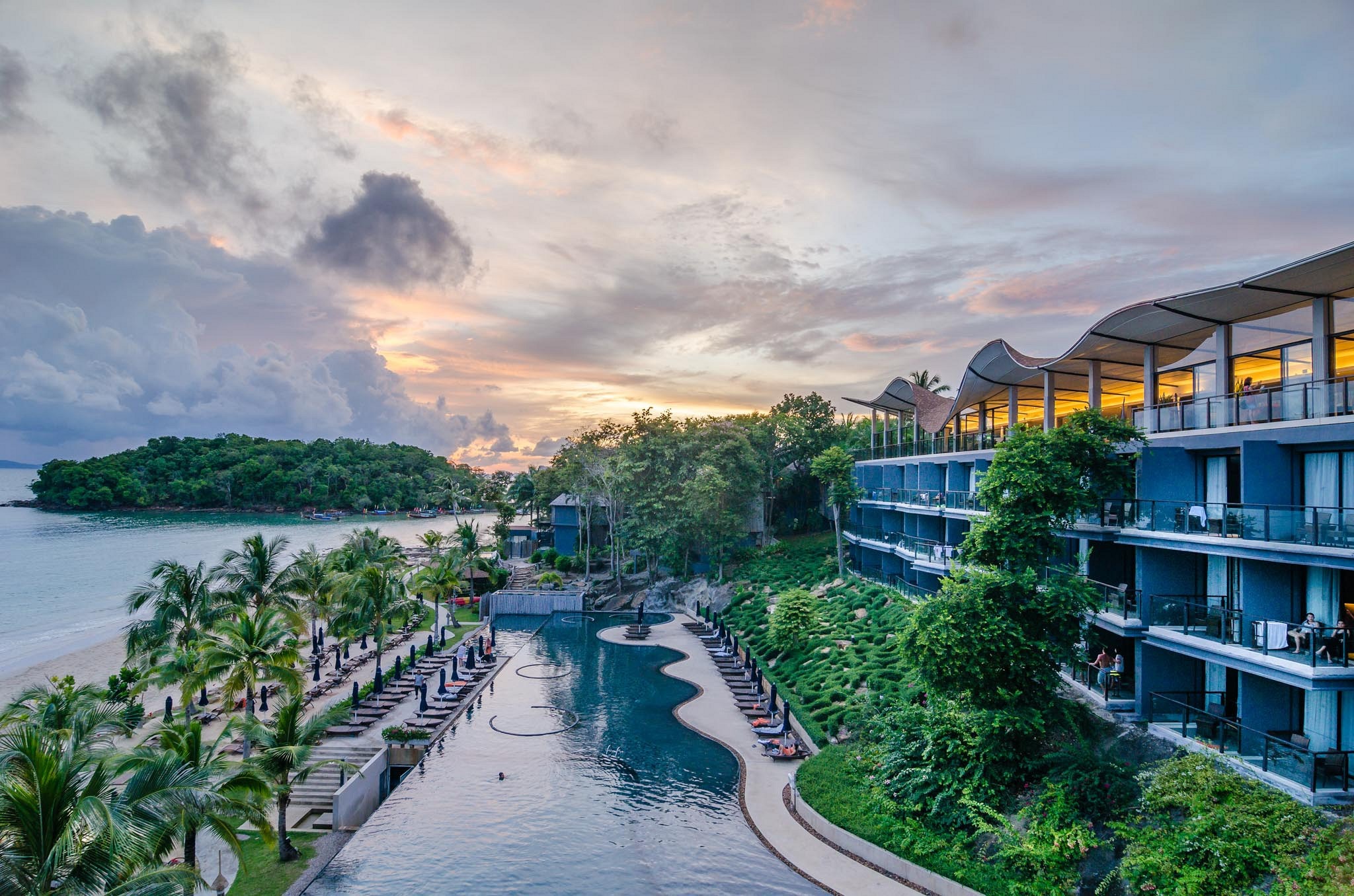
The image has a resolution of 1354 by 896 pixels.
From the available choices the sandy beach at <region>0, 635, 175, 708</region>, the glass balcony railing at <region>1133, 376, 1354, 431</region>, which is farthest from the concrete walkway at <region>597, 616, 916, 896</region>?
the sandy beach at <region>0, 635, 175, 708</region>

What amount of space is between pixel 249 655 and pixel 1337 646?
25972 millimetres

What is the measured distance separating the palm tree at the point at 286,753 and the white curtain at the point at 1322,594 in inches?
857

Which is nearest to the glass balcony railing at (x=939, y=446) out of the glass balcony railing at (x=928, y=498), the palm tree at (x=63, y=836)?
the glass balcony railing at (x=928, y=498)

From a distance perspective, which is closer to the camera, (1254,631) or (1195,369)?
(1254,631)

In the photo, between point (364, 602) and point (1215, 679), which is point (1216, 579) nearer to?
point (1215, 679)

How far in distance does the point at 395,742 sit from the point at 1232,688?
78.9ft

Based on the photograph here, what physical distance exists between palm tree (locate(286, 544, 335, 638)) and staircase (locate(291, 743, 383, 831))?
12.3 metres

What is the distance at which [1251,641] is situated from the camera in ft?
48.9

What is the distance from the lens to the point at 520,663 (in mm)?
35938

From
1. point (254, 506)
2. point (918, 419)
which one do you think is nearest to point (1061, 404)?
point (918, 419)

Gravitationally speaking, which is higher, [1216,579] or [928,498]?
[928,498]

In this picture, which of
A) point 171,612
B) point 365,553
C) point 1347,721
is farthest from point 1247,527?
point 365,553

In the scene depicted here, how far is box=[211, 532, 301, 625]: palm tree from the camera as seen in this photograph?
28.3 m

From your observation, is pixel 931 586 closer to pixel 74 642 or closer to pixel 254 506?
pixel 74 642
